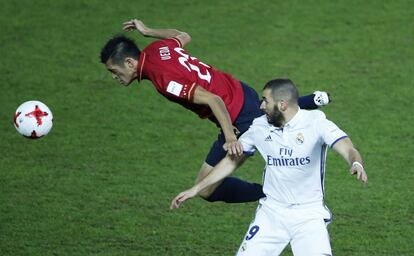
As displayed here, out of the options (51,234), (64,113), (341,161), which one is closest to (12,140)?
(64,113)

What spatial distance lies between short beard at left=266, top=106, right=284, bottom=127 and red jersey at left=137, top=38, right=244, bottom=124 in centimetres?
96

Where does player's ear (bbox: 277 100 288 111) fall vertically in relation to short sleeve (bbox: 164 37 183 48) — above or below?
below

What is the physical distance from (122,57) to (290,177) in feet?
6.50

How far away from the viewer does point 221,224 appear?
10812 mm

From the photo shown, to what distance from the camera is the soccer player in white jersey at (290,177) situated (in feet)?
26.3

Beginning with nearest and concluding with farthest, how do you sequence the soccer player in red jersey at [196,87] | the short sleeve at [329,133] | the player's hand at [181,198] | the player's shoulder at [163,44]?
the short sleeve at [329,133]
the player's hand at [181,198]
the soccer player in red jersey at [196,87]
the player's shoulder at [163,44]

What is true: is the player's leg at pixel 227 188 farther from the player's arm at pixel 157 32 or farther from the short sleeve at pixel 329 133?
the short sleeve at pixel 329 133

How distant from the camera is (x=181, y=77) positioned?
29.3 feet

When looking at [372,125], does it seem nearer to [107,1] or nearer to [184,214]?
[184,214]

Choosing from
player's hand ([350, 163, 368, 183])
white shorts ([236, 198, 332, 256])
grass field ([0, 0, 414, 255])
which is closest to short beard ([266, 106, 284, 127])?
white shorts ([236, 198, 332, 256])

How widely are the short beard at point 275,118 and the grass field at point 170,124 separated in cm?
234

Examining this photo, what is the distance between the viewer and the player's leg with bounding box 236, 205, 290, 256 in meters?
8.06

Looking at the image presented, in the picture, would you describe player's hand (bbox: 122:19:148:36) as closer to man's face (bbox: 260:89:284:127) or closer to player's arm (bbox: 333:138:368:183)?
man's face (bbox: 260:89:284:127)

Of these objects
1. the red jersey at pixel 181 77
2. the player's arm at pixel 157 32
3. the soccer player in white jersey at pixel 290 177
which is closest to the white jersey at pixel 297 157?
the soccer player in white jersey at pixel 290 177
